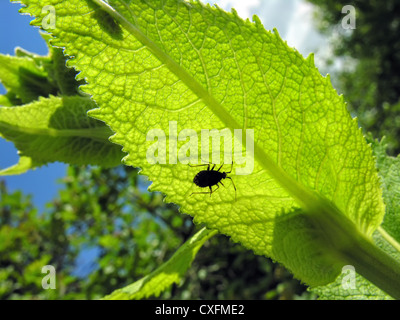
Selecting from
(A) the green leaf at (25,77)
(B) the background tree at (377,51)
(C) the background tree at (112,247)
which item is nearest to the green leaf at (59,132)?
(A) the green leaf at (25,77)

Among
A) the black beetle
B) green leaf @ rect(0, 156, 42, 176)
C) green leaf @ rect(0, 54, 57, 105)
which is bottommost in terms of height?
the black beetle

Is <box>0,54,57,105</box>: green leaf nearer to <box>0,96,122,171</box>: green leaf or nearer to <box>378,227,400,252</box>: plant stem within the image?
<box>0,96,122,171</box>: green leaf

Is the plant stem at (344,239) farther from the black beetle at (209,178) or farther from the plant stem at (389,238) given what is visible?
the plant stem at (389,238)

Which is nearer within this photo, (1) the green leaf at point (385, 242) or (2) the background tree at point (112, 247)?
(1) the green leaf at point (385, 242)

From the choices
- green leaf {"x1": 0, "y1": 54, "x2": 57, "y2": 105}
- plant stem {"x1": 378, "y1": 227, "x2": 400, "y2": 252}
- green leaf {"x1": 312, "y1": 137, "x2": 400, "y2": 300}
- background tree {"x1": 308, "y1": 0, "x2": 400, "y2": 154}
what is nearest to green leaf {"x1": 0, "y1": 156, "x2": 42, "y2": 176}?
green leaf {"x1": 0, "y1": 54, "x2": 57, "y2": 105}

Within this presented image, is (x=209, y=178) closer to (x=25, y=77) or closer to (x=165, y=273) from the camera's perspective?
(x=165, y=273)

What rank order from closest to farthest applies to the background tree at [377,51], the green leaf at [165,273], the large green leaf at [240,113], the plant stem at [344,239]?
the large green leaf at [240,113]
the plant stem at [344,239]
the green leaf at [165,273]
the background tree at [377,51]
